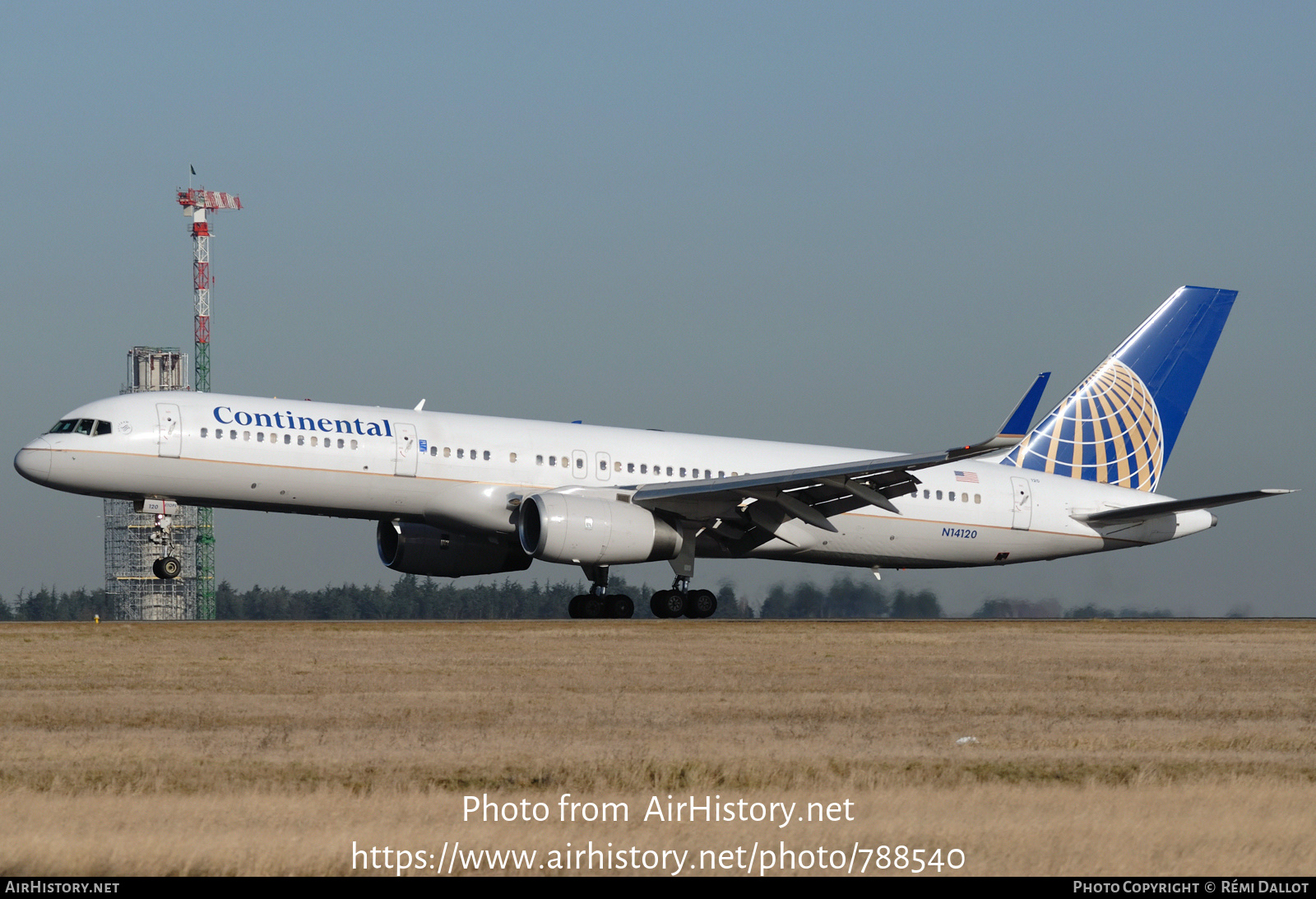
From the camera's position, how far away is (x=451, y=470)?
106 feet

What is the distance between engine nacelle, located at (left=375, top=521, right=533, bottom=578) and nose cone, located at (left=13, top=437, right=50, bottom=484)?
7436mm

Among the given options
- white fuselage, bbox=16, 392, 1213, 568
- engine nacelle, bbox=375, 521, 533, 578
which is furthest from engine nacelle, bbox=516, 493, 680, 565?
engine nacelle, bbox=375, 521, 533, 578

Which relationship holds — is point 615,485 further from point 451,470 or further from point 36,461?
point 36,461

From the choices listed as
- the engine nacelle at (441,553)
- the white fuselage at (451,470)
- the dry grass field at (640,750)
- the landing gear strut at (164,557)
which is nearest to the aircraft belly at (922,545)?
the white fuselage at (451,470)

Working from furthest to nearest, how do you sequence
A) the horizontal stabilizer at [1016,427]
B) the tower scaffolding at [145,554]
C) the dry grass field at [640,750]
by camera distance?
1. the tower scaffolding at [145,554]
2. the horizontal stabilizer at [1016,427]
3. the dry grass field at [640,750]

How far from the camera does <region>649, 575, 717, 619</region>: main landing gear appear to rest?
112ft

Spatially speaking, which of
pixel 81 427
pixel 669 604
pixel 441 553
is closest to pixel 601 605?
pixel 669 604

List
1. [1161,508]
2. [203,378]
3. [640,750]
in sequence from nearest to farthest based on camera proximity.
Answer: [640,750] → [1161,508] → [203,378]

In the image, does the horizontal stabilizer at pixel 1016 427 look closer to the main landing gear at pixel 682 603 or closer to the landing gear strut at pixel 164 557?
the main landing gear at pixel 682 603

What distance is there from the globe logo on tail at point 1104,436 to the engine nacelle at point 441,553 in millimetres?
12631

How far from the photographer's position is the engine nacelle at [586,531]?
30.3 meters

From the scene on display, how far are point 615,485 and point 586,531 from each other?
3524mm

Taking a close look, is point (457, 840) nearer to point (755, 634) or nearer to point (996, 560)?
point (755, 634)
